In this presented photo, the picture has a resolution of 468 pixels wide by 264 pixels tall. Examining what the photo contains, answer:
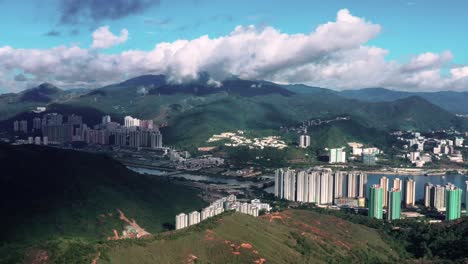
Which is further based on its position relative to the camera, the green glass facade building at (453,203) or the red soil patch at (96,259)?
the green glass facade building at (453,203)

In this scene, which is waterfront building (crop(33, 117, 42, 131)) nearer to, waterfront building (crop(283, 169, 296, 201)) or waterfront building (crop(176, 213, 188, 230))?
waterfront building (crop(283, 169, 296, 201))

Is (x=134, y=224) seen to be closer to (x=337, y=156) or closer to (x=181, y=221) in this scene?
(x=181, y=221)

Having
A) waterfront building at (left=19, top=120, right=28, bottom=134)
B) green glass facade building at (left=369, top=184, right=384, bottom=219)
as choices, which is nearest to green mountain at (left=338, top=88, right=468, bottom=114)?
waterfront building at (left=19, top=120, right=28, bottom=134)

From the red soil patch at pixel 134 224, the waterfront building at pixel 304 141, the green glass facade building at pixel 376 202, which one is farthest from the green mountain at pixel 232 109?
the red soil patch at pixel 134 224

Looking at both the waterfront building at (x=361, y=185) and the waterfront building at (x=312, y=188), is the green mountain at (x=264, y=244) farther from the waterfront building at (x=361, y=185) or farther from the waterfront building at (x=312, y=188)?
the waterfront building at (x=361, y=185)

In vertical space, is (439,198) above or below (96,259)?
below

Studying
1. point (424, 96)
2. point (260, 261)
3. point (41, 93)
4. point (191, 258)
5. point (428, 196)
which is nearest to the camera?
point (191, 258)

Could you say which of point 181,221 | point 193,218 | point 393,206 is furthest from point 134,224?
point 393,206
